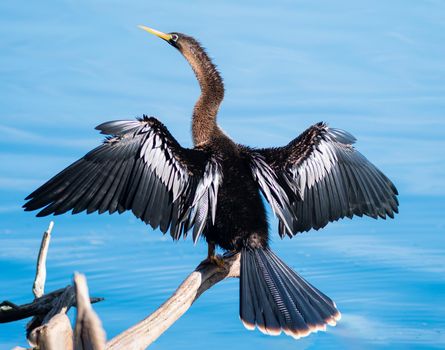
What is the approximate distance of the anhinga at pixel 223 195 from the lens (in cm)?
400

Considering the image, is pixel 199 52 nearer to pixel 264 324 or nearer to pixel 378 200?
pixel 378 200

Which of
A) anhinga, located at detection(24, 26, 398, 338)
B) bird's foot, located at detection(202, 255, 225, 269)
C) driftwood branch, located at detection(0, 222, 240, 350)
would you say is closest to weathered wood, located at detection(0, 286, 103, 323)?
driftwood branch, located at detection(0, 222, 240, 350)

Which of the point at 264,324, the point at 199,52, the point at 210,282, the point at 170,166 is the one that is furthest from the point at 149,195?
the point at 199,52

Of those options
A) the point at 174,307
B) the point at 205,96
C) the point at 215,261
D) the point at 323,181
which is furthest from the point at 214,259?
the point at 205,96

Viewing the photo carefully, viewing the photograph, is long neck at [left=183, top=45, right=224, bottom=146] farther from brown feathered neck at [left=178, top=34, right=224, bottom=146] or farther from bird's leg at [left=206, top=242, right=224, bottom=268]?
bird's leg at [left=206, top=242, right=224, bottom=268]

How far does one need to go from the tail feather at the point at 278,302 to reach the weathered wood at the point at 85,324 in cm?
99

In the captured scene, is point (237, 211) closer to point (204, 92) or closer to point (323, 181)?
point (323, 181)

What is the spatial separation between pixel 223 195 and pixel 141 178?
377mm

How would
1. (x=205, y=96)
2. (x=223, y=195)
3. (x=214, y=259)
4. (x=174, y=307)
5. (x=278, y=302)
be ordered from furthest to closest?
(x=205, y=96), (x=223, y=195), (x=214, y=259), (x=278, y=302), (x=174, y=307)

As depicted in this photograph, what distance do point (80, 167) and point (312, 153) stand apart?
3.79 ft

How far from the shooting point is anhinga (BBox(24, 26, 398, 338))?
4004mm

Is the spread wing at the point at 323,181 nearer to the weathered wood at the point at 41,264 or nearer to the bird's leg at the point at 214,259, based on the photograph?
the bird's leg at the point at 214,259

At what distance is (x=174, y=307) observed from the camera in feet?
11.9

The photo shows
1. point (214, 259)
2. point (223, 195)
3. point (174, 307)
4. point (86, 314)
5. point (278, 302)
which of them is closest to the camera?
point (86, 314)
